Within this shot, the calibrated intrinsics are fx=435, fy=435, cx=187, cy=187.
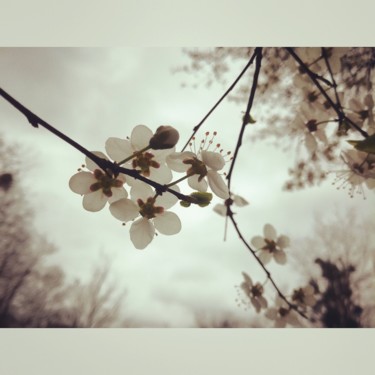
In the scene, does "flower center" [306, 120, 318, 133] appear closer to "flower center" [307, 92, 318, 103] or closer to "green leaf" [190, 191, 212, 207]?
"flower center" [307, 92, 318, 103]

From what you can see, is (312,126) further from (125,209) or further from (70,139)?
(70,139)

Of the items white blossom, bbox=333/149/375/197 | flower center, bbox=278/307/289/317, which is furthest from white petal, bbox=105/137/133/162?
flower center, bbox=278/307/289/317

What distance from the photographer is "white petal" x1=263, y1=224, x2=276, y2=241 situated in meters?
1.62

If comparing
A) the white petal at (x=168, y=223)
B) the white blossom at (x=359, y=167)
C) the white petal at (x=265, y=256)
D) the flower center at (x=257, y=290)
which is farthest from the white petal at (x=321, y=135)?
the white petal at (x=168, y=223)

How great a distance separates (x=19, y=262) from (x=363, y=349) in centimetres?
129

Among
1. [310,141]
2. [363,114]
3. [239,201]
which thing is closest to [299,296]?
[239,201]

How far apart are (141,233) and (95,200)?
14 centimetres

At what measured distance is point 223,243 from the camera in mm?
1602

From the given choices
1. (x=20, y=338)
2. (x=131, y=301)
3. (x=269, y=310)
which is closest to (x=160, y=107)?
(x=131, y=301)

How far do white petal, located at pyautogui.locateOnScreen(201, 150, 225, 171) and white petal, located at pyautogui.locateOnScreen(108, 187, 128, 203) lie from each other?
0.19 m

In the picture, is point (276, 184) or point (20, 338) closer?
point (20, 338)

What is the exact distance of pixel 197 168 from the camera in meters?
0.96

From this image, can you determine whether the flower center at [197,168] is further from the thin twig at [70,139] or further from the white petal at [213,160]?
the thin twig at [70,139]
